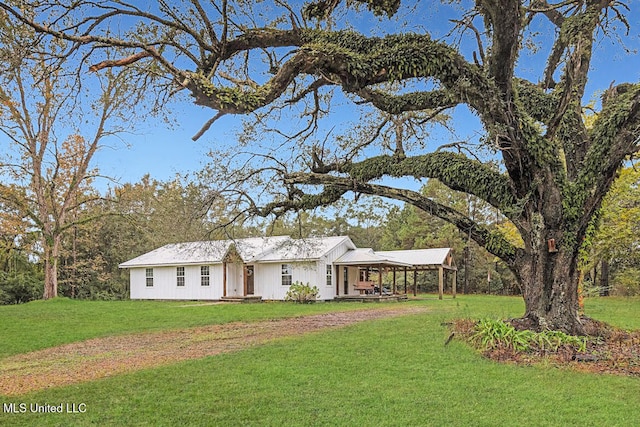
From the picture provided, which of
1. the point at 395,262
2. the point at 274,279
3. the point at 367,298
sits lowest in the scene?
the point at 367,298

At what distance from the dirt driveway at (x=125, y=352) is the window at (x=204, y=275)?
41.6 ft

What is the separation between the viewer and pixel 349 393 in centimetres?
556

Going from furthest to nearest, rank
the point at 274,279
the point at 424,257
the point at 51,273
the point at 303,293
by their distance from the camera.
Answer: the point at 424,257 < the point at 51,273 < the point at 274,279 < the point at 303,293

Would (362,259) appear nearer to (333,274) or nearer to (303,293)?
(333,274)

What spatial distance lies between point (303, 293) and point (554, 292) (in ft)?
45.1

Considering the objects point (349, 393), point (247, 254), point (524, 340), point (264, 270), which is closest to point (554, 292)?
point (524, 340)

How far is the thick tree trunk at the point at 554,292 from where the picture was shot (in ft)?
29.1

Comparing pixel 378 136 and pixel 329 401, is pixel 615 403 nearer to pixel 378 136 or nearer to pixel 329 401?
pixel 329 401

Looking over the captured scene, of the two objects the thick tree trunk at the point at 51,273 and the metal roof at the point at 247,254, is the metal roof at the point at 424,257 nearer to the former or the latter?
the metal roof at the point at 247,254

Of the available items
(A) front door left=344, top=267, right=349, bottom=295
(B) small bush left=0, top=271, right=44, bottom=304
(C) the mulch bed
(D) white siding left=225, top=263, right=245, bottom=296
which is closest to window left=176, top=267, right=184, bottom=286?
(D) white siding left=225, top=263, right=245, bottom=296

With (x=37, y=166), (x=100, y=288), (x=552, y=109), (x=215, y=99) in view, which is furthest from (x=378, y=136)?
(x=100, y=288)

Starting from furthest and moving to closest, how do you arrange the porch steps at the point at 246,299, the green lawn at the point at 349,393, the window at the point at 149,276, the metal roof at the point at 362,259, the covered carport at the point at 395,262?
1. the window at the point at 149,276
2. the porch steps at the point at 246,299
3. the covered carport at the point at 395,262
4. the metal roof at the point at 362,259
5. the green lawn at the point at 349,393

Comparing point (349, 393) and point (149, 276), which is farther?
point (149, 276)

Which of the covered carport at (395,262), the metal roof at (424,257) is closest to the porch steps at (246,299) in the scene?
the covered carport at (395,262)
